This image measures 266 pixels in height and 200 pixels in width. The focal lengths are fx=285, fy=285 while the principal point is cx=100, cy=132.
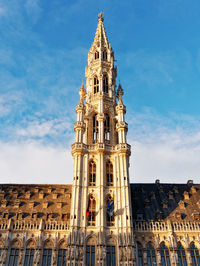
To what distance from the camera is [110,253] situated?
42188 millimetres

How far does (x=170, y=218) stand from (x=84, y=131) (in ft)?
74.4

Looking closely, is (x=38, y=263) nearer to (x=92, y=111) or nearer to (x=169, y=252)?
(x=169, y=252)

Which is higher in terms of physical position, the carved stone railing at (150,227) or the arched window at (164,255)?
the carved stone railing at (150,227)

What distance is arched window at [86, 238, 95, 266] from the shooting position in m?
41.1

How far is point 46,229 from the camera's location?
147 ft

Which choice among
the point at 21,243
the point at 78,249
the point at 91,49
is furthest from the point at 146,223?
the point at 91,49

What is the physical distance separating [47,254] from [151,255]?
15.9 meters

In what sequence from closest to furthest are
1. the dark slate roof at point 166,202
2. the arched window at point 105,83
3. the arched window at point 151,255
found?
→ 1. the arched window at point 151,255
2. the dark slate roof at point 166,202
3. the arched window at point 105,83

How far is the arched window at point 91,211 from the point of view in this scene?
44647 mm

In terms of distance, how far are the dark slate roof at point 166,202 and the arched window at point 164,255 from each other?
4.86 m

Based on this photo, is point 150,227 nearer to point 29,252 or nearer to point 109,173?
point 109,173

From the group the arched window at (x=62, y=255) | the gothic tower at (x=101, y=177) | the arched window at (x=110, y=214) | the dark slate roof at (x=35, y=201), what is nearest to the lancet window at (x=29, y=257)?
the arched window at (x=62, y=255)

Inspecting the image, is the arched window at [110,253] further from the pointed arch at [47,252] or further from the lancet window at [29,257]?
the lancet window at [29,257]

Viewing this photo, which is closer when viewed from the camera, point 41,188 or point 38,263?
point 38,263
